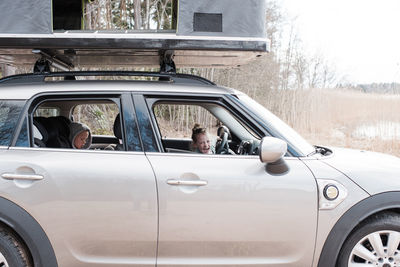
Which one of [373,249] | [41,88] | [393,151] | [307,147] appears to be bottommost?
[393,151]

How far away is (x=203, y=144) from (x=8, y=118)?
1.65 metres

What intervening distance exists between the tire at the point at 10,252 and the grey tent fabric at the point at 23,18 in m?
1.43

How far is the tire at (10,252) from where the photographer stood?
8.64ft

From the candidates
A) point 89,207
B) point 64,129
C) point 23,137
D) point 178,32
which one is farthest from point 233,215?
point 64,129

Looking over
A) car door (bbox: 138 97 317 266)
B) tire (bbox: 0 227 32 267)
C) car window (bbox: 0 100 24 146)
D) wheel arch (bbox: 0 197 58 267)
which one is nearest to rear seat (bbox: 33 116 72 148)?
car window (bbox: 0 100 24 146)

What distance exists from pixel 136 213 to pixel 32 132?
988mm

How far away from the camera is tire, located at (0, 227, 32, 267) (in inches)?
104

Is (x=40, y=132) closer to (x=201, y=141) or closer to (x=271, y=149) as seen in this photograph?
(x=201, y=141)

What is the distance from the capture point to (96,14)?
9.72 metres

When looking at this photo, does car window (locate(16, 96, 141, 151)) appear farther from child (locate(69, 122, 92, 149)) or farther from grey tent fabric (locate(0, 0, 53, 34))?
grey tent fabric (locate(0, 0, 53, 34))

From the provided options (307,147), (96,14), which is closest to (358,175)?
(307,147)

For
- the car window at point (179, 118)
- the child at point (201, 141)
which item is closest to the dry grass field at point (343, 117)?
the car window at point (179, 118)

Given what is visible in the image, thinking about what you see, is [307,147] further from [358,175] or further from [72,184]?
[72,184]

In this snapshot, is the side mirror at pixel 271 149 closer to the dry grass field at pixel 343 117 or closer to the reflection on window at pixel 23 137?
the reflection on window at pixel 23 137
